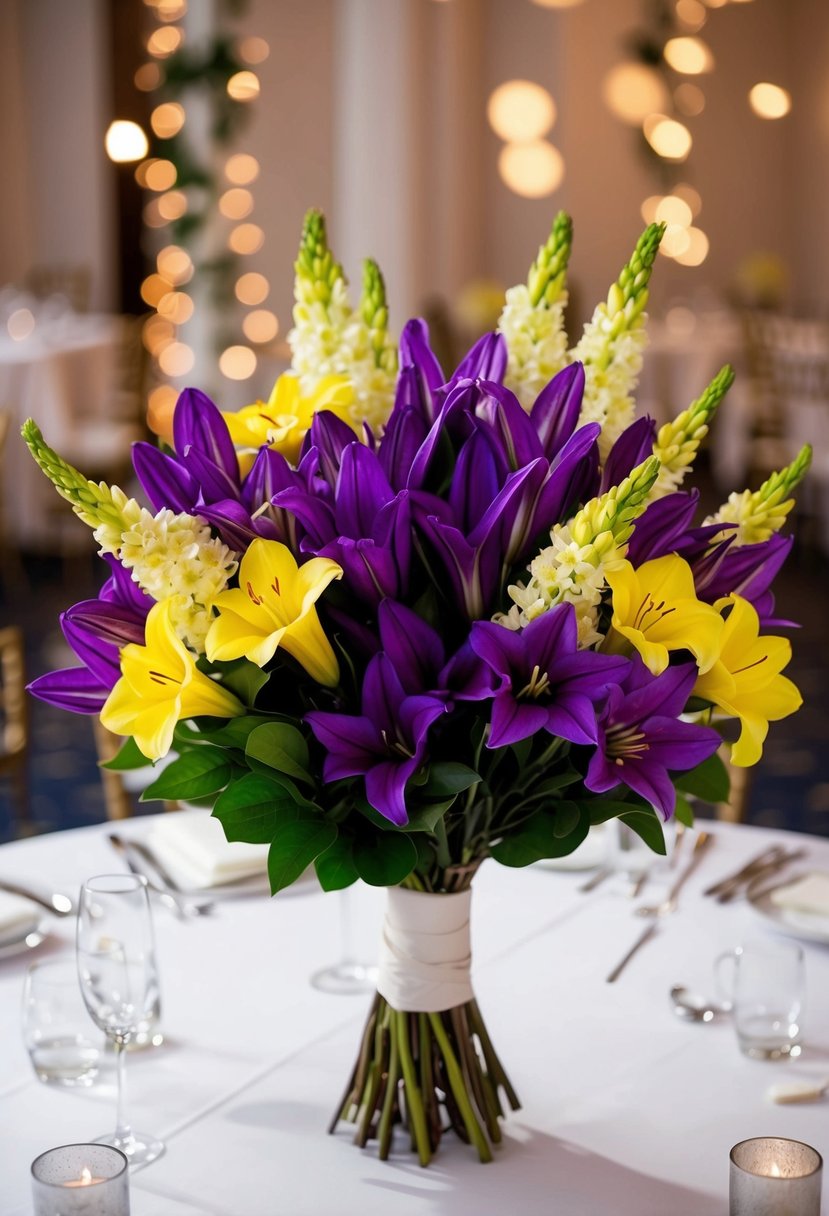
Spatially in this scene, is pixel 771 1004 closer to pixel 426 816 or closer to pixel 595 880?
pixel 595 880

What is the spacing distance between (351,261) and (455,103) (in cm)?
231

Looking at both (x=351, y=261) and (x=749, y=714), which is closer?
(x=749, y=714)

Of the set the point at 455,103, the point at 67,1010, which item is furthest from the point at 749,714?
the point at 455,103

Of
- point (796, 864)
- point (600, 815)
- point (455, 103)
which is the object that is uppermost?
point (455, 103)

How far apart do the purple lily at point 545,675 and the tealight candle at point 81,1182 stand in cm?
41

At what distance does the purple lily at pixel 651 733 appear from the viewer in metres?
1.06

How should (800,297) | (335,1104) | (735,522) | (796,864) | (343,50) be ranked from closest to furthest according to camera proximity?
(735,522) → (335,1104) → (796,864) → (343,50) → (800,297)

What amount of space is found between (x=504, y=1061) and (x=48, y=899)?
634 mm

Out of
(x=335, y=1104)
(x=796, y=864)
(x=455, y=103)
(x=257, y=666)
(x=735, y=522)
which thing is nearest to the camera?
(x=257, y=666)

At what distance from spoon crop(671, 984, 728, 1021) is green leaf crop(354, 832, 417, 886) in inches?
21.7

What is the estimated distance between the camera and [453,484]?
3.66 feet

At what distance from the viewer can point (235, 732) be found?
1.09 metres

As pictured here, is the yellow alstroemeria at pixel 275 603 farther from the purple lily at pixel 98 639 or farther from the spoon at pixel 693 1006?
the spoon at pixel 693 1006

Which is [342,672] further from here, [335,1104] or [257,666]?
[335,1104]
